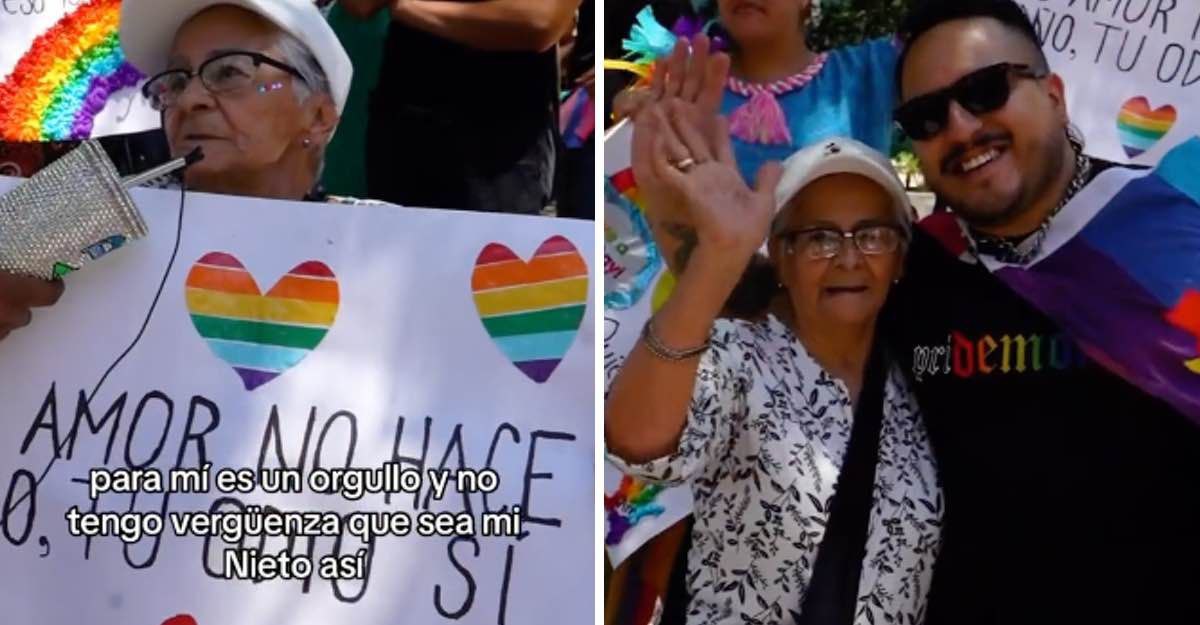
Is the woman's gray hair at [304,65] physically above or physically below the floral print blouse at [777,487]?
above

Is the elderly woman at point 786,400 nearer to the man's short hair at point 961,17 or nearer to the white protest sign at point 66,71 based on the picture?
the man's short hair at point 961,17

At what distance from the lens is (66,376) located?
1757mm

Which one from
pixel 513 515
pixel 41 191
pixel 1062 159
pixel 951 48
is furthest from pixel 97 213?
pixel 1062 159

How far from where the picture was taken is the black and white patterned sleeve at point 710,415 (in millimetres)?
1719

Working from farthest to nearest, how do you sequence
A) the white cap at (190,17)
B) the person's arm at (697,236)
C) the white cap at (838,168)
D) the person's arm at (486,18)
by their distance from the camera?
the person's arm at (486,18) → the white cap at (190,17) → the white cap at (838,168) → the person's arm at (697,236)

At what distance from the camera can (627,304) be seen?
6.28ft

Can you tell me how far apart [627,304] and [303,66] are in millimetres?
568

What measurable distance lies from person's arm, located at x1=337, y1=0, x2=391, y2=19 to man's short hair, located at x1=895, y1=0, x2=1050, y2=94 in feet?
2.48

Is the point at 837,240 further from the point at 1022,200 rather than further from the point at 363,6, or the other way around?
the point at 363,6

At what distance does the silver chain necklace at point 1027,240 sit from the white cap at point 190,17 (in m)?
0.93

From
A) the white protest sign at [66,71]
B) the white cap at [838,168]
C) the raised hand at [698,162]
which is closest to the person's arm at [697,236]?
the raised hand at [698,162]

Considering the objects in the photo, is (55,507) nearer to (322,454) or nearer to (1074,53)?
(322,454)

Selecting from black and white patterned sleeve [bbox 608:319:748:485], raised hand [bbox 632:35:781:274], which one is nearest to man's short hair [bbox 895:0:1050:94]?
raised hand [bbox 632:35:781:274]

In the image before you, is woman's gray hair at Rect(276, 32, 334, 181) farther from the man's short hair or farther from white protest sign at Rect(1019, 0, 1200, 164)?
white protest sign at Rect(1019, 0, 1200, 164)
